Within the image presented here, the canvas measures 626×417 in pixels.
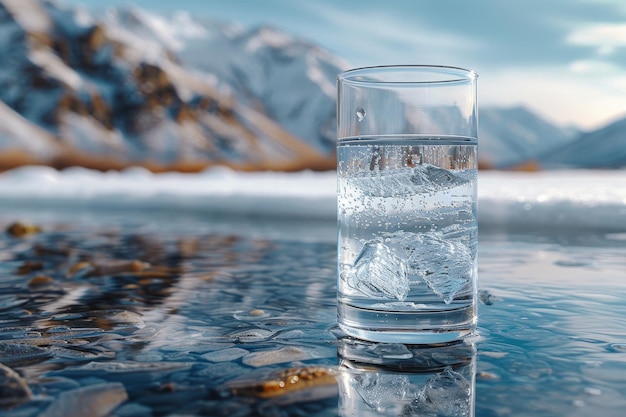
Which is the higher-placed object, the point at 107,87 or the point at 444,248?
the point at 107,87

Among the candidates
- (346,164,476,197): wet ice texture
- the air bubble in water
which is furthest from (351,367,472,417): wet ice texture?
the air bubble in water

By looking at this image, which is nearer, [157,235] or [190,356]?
[190,356]

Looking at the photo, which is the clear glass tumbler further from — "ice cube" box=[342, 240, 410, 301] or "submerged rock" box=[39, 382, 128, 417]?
"submerged rock" box=[39, 382, 128, 417]

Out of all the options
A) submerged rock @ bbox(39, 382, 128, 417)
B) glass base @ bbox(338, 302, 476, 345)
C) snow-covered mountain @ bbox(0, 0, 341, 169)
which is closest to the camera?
submerged rock @ bbox(39, 382, 128, 417)

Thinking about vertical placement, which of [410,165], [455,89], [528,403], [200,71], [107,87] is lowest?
[528,403]

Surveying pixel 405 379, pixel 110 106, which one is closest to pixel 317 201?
pixel 405 379

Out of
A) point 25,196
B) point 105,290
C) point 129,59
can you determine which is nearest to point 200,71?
point 129,59

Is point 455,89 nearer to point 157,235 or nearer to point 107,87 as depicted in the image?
point 157,235
